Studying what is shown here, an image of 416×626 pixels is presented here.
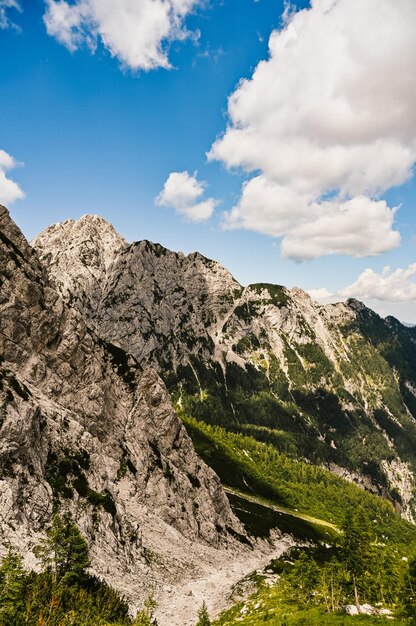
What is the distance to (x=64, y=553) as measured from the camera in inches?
2175

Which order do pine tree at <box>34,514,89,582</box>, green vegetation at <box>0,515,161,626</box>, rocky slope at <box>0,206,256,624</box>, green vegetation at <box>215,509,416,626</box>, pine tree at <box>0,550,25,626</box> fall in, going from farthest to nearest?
rocky slope at <box>0,206,256,624</box>, pine tree at <box>34,514,89,582</box>, green vegetation at <box>215,509,416,626</box>, green vegetation at <box>0,515,161,626</box>, pine tree at <box>0,550,25,626</box>

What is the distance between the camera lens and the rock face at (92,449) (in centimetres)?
7044

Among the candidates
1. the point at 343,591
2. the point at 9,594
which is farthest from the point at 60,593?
the point at 343,591

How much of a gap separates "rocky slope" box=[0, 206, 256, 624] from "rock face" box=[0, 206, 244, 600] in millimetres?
288

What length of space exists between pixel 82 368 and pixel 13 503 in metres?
57.6

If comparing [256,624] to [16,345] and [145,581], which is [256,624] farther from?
[16,345]

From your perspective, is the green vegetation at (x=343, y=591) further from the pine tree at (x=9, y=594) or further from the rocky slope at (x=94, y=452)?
the pine tree at (x=9, y=594)

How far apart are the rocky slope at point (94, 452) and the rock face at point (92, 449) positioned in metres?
0.29

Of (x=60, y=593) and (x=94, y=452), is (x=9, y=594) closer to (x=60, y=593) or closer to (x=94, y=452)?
(x=60, y=593)

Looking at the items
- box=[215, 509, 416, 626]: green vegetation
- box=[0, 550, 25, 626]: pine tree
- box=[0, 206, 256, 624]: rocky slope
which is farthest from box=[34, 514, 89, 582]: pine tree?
box=[215, 509, 416, 626]: green vegetation

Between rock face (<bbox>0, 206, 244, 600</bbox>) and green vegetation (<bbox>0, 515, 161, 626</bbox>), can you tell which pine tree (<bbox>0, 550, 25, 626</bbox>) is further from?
rock face (<bbox>0, 206, 244, 600</bbox>)

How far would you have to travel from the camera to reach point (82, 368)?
118 metres

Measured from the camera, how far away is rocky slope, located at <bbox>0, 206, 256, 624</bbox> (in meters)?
70.4

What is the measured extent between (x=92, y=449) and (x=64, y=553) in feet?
128
